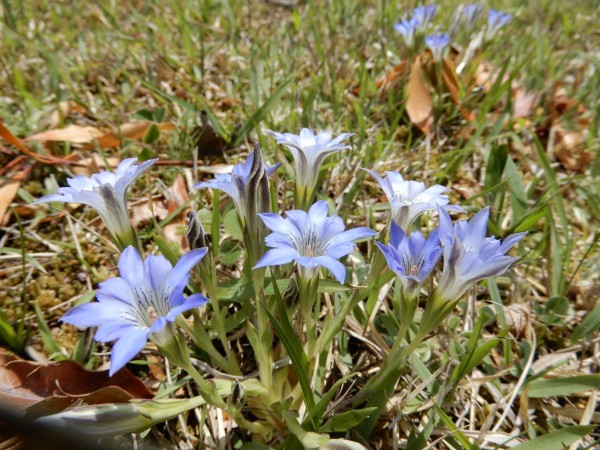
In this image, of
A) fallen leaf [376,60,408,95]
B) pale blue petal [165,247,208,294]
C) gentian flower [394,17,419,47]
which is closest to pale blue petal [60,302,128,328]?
pale blue petal [165,247,208,294]

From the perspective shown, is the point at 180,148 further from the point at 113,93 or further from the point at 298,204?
the point at 298,204

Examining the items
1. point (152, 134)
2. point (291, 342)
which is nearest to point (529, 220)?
point (291, 342)

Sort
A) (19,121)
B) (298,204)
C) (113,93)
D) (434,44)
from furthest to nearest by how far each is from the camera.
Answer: (113,93) → (434,44) → (19,121) → (298,204)

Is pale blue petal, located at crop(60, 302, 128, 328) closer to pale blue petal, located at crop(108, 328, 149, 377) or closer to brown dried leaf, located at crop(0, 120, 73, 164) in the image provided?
pale blue petal, located at crop(108, 328, 149, 377)

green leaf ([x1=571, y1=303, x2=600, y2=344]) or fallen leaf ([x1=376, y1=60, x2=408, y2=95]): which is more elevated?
fallen leaf ([x1=376, y1=60, x2=408, y2=95])

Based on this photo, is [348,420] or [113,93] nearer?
[348,420]

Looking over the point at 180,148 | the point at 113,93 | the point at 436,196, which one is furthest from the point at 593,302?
the point at 113,93
